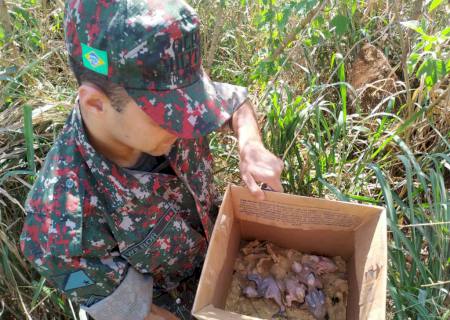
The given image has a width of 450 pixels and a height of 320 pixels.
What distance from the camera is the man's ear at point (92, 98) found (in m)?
0.89

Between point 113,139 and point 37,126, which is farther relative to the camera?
point 37,126

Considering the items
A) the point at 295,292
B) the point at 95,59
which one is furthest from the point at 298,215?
the point at 95,59

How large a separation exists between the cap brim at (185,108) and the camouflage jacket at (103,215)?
24 cm

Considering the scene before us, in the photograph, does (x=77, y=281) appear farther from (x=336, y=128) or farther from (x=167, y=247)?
(x=336, y=128)

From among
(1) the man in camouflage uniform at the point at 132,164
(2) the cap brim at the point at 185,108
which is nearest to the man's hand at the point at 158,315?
(1) the man in camouflage uniform at the point at 132,164

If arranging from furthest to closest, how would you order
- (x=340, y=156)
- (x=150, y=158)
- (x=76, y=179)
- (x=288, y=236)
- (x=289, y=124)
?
(x=340, y=156) < (x=289, y=124) < (x=288, y=236) < (x=150, y=158) < (x=76, y=179)

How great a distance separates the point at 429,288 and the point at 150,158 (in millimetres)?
933

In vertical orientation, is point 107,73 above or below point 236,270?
above

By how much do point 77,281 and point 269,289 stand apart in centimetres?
61

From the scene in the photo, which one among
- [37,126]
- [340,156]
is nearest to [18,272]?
[37,126]

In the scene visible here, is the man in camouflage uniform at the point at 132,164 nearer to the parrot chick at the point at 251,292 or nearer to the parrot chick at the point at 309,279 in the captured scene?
the parrot chick at the point at 251,292

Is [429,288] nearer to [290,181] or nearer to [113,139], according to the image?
[290,181]

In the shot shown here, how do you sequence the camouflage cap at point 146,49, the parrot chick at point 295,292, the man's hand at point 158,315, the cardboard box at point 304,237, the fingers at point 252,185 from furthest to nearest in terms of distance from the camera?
the parrot chick at point 295,292 < the man's hand at point 158,315 < the fingers at point 252,185 < the cardboard box at point 304,237 < the camouflage cap at point 146,49

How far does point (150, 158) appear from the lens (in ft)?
4.03
